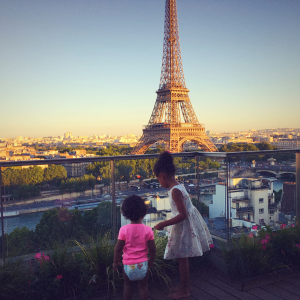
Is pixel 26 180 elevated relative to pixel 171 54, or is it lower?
lower

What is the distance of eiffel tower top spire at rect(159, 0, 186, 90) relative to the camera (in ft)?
131

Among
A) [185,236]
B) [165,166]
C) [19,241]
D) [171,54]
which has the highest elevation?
[171,54]

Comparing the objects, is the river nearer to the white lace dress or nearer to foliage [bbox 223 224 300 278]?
the white lace dress

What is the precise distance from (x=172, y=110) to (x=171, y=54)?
735 centimetres

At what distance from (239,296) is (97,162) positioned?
196 cm

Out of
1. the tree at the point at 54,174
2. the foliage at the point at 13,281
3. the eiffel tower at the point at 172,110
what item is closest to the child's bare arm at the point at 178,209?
the tree at the point at 54,174

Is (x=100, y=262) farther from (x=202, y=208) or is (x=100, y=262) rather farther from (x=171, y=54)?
(x=171, y=54)

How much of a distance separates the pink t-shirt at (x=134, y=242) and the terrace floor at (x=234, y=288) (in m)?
0.75

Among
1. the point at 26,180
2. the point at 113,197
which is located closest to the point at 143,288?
the point at 113,197

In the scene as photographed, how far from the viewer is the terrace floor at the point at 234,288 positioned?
3164 millimetres

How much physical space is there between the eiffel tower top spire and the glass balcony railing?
35.7 metres

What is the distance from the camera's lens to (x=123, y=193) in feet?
12.3

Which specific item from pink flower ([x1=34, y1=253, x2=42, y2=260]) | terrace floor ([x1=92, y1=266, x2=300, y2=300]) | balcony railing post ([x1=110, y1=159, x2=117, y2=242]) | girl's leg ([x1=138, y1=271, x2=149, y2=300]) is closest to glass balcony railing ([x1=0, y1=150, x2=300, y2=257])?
balcony railing post ([x1=110, y1=159, x2=117, y2=242])

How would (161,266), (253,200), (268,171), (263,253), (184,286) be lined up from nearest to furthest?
1. (184,286)
2. (161,266)
3. (263,253)
4. (253,200)
5. (268,171)
